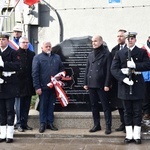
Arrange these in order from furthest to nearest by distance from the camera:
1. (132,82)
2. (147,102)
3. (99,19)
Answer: (99,19), (147,102), (132,82)

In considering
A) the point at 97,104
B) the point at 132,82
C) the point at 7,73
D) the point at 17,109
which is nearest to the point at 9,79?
the point at 7,73

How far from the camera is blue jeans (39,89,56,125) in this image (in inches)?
314

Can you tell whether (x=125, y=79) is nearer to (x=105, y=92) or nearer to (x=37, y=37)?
(x=105, y=92)

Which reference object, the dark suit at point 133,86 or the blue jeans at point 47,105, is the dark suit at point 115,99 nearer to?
the dark suit at point 133,86

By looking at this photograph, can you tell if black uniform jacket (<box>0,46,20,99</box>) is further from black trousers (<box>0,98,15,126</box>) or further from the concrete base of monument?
the concrete base of monument

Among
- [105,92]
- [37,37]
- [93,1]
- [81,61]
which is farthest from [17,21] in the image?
[105,92]

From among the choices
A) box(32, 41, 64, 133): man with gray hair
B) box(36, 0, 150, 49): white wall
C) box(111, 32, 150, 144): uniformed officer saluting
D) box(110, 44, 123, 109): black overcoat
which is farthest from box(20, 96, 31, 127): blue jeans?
box(36, 0, 150, 49): white wall

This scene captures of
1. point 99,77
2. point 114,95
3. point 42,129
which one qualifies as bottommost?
point 42,129

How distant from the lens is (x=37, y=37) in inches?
475

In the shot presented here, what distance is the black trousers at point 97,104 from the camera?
7.75 m

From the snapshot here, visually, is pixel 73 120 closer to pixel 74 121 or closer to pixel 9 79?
pixel 74 121

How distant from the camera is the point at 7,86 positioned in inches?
291

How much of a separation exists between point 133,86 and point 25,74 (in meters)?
2.16

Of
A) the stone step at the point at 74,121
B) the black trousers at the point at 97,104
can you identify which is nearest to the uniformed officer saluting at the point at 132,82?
the black trousers at the point at 97,104
